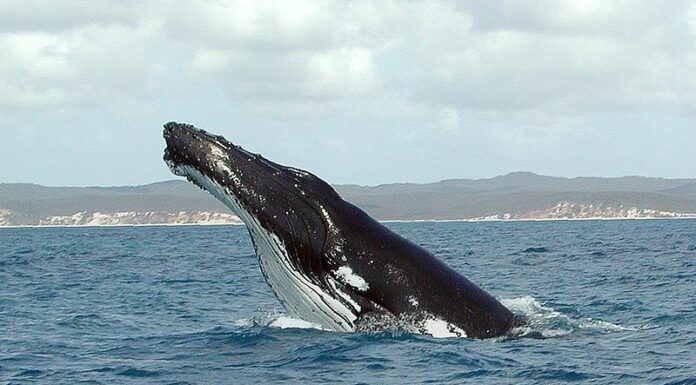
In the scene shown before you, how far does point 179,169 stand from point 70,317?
7.64m

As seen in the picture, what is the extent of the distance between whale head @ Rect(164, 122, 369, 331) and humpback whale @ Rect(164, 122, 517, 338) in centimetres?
1

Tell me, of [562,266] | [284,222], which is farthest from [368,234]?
[562,266]

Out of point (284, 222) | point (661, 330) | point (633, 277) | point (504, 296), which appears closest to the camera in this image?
point (284, 222)

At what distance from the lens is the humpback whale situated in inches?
433

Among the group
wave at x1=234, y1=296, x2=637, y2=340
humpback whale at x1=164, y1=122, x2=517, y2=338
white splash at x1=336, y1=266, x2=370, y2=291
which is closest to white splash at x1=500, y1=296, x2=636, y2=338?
wave at x1=234, y1=296, x2=637, y2=340

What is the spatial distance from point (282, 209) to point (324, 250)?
0.63 m

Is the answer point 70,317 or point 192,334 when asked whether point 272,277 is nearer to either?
point 192,334

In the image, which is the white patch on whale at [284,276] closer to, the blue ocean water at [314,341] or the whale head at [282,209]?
the whale head at [282,209]

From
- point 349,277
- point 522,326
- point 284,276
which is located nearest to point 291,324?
point 284,276

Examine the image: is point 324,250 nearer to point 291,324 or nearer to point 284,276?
point 284,276

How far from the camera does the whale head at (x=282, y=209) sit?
1098cm

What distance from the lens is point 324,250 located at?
11.0 m

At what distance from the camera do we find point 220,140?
11250mm

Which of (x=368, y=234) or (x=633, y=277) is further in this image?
(x=633, y=277)
